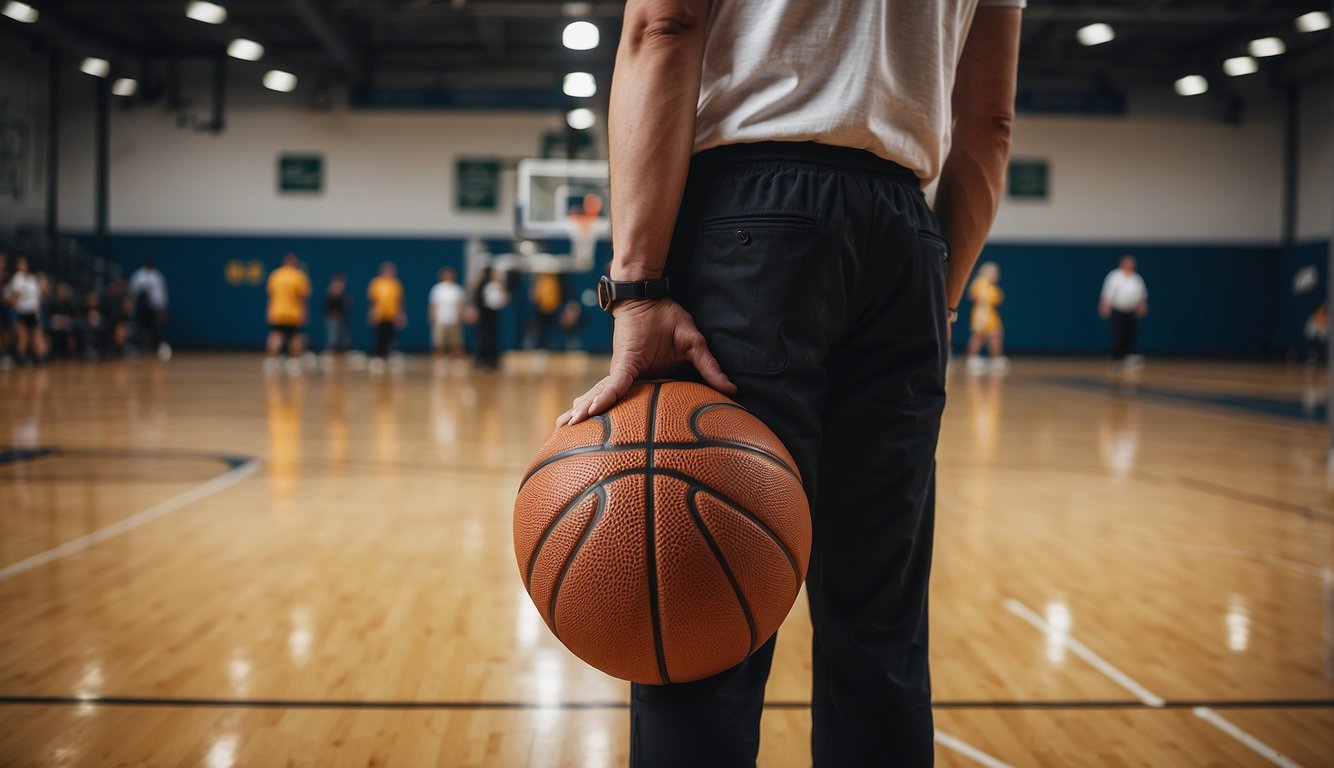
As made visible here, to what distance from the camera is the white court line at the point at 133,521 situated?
10.2 ft

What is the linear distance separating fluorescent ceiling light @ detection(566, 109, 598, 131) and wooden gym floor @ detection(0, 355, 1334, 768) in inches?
503

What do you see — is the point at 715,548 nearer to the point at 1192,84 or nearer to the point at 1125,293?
the point at 1125,293

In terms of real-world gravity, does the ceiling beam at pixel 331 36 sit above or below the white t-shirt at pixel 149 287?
above

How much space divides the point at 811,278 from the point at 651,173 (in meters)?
0.20

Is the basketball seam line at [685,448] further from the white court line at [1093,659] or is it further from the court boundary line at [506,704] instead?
the white court line at [1093,659]

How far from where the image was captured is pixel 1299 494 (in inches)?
187

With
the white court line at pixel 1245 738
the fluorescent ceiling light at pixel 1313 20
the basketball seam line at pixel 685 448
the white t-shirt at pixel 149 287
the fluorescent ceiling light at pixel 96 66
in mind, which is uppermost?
the fluorescent ceiling light at pixel 1313 20

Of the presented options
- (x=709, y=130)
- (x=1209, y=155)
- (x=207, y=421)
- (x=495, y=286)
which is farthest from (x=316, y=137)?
(x=709, y=130)

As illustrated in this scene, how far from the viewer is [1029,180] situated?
19.3 metres

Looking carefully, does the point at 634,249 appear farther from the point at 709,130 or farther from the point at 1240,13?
the point at 1240,13

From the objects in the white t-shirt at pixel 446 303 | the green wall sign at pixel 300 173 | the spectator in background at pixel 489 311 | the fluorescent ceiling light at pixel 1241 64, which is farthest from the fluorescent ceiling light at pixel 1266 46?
the green wall sign at pixel 300 173

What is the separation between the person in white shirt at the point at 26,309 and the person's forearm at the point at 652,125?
541 inches

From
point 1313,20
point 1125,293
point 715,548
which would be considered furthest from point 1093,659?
point 1313,20

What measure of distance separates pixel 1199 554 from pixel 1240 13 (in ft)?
46.6
